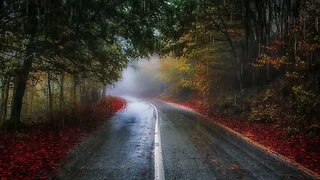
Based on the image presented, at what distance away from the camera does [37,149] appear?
11.1 metres

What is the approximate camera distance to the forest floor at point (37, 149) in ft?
28.2

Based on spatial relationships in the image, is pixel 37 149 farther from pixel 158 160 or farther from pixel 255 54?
pixel 255 54

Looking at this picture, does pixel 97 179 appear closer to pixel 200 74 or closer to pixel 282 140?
pixel 282 140

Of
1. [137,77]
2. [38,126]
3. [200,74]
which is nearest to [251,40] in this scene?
[200,74]

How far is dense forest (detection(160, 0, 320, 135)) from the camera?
1352 centimetres

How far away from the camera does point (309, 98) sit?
13.0 metres

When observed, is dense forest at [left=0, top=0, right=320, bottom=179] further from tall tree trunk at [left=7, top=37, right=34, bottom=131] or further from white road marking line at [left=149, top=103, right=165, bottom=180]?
white road marking line at [left=149, top=103, right=165, bottom=180]

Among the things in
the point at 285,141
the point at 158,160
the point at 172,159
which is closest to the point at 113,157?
the point at 158,160

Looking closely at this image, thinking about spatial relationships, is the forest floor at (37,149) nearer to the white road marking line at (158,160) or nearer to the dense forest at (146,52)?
the dense forest at (146,52)

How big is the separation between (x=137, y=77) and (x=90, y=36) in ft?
241

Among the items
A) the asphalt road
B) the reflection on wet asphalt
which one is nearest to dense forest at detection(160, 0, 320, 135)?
the asphalt road

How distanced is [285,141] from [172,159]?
511 centimetres

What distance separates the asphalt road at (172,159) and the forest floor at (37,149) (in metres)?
0.46

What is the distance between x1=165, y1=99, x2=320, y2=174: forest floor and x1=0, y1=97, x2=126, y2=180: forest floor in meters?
6.47
